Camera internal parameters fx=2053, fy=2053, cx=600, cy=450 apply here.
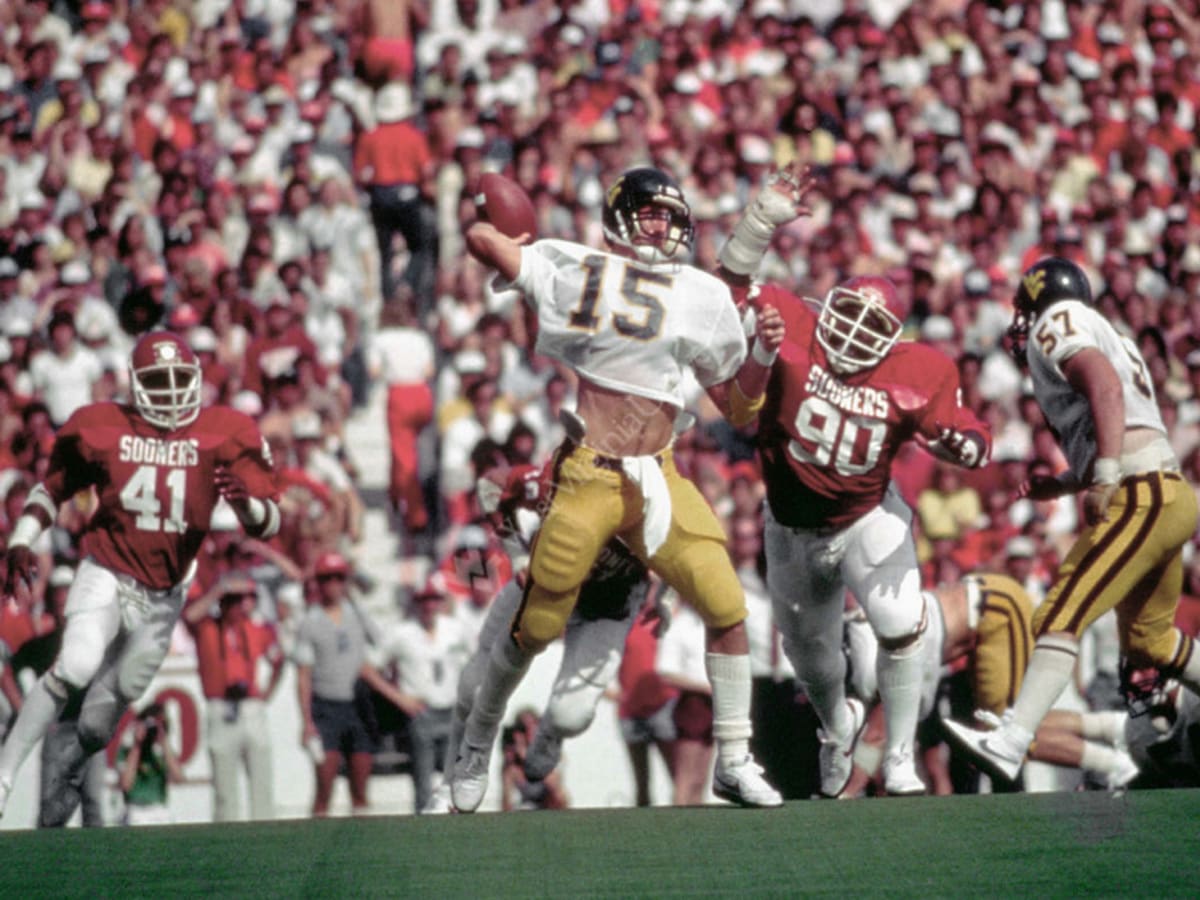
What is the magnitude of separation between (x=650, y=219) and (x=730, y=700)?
5.00ft

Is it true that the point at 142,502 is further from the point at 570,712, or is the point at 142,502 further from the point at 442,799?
the point at 570,712

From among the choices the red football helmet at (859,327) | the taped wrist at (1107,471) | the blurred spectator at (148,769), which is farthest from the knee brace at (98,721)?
the taped wrist at (1107,471)

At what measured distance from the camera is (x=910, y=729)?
6953mm

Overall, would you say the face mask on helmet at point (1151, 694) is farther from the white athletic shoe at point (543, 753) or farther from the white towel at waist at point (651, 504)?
the white athletic shoe at point (543, 753)

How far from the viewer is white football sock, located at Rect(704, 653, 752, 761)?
639cm

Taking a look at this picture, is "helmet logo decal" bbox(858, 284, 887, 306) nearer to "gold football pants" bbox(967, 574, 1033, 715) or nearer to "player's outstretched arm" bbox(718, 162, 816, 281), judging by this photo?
"player's outstretched arm" bbox(718, 162, 816, 281)

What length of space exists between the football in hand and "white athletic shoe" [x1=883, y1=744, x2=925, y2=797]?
214 centimetres

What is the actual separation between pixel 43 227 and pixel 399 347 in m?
2.99

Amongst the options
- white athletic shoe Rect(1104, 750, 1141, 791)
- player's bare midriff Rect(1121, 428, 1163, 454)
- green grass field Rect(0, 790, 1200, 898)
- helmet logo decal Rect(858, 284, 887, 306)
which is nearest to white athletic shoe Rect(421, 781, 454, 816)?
green grass field Rect(0, 790, 1200, 898)

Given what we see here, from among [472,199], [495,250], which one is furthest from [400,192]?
[495,250]

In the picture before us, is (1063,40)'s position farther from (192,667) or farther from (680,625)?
(192,667)

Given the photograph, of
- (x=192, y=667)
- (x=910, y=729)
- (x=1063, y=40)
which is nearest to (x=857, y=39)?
(x=1063, y=40)

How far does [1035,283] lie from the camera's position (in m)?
6.81

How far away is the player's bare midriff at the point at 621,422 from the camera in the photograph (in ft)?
21.0
